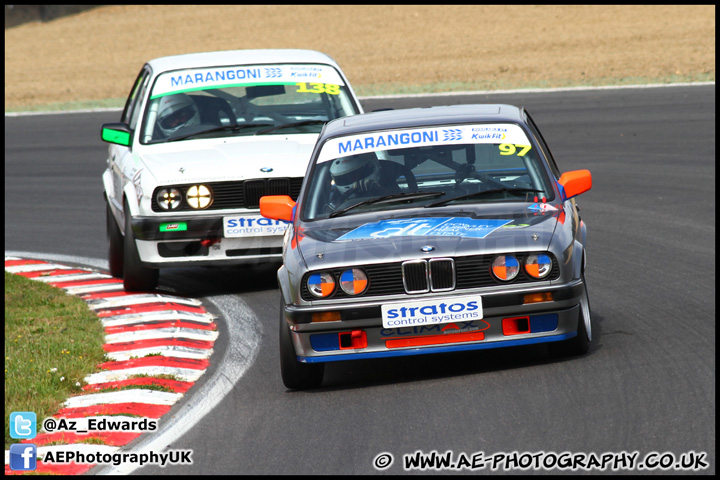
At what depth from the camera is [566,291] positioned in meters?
6.45

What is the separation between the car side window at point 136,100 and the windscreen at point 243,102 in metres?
0.38

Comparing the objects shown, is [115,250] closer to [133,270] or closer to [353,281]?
[133,270]

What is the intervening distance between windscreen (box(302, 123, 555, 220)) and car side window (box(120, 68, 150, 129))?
12.9 feet

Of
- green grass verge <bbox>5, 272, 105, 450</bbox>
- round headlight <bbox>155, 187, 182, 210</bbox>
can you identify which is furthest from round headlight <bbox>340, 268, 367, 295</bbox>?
round headlight <bbox>155, 187, 182, 210</bbox>

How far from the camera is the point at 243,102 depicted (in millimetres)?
10602

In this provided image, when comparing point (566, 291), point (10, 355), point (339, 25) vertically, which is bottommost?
point (339, 25)

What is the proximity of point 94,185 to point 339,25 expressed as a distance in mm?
31802

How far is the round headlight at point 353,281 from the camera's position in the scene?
6461 mm

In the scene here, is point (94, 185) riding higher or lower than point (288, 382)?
lower

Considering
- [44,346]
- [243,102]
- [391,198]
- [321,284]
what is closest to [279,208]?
[391,198]

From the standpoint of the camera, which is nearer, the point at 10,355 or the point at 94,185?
the point at 10,355

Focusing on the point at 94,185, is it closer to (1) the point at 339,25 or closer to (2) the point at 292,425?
(2) the point at 292,425

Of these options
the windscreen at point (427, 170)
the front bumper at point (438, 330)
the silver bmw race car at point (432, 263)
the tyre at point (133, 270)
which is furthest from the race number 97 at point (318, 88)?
the front bumper at point (438, 330)

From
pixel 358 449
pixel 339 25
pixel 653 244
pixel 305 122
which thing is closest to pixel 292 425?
pixel 358 449
